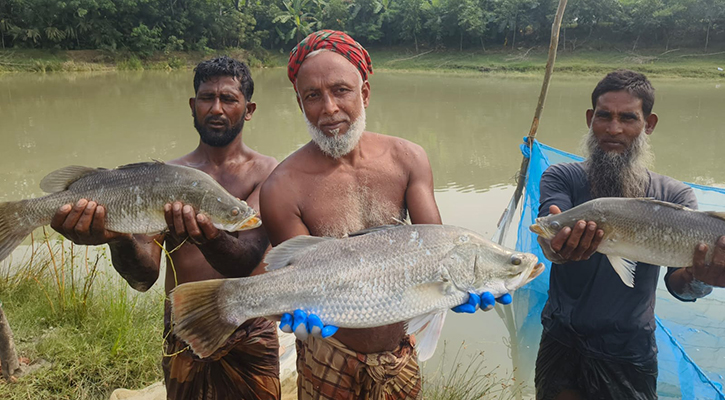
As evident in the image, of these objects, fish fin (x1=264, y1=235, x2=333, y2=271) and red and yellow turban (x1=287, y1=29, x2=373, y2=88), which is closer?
fish fin (x1=264, y1=235, x2=333, y2=271)

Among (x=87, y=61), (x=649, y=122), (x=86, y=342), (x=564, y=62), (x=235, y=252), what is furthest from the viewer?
(x=564, y=62)

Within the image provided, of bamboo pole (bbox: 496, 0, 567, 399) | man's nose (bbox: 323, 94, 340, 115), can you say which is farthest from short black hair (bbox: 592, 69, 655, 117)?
bamboo pole (bbox: 496, 0, 567, 399)

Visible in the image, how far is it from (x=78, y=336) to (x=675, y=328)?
507 cm

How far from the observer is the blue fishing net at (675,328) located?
3.11 m

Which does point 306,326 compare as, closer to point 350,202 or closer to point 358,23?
point 350,202

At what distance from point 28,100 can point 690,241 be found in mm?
21989

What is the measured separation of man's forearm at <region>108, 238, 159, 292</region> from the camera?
2.69m

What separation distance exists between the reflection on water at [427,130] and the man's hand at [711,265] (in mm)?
2822

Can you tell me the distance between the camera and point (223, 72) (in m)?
3.16

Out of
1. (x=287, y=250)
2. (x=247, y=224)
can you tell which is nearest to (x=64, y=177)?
(x=247, y=224)

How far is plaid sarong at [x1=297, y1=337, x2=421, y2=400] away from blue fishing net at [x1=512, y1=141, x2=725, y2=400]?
5.68 ft

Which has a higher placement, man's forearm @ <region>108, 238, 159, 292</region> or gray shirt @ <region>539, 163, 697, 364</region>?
man's forearm @ <region>108, 238, 159, 292</region>

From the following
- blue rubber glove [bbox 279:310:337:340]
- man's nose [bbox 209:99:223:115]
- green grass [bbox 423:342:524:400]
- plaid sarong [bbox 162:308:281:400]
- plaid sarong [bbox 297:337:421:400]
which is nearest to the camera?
blue rubber glove [bbox 279:310:337:340]

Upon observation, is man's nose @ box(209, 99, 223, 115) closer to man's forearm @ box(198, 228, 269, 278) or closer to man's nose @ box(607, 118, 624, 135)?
man's forearm @ box(198, 228, 269, 278)
